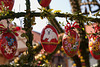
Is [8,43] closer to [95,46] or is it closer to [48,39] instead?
[48,39]

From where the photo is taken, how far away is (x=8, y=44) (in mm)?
2326

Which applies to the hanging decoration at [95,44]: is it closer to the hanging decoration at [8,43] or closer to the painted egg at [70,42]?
the painted egg at [70,42]

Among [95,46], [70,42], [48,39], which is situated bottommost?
[95,46]

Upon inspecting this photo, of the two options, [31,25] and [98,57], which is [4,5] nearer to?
[31,25]

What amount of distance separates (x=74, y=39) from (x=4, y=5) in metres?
1.11

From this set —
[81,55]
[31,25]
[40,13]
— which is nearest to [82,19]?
[40,13]

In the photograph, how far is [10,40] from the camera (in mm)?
2305

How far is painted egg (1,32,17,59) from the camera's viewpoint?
230cm

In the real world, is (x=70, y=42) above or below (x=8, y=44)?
below

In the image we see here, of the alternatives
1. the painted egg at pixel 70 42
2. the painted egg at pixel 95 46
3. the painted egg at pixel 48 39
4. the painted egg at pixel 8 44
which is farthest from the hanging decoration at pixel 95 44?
the painted egg at pixel 8 44

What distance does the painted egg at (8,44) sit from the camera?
2.30 m

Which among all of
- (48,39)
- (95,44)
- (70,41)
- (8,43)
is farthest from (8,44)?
(95,44)

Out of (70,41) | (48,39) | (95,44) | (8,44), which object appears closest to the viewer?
(8,44)

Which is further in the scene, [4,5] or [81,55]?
[81,55]
